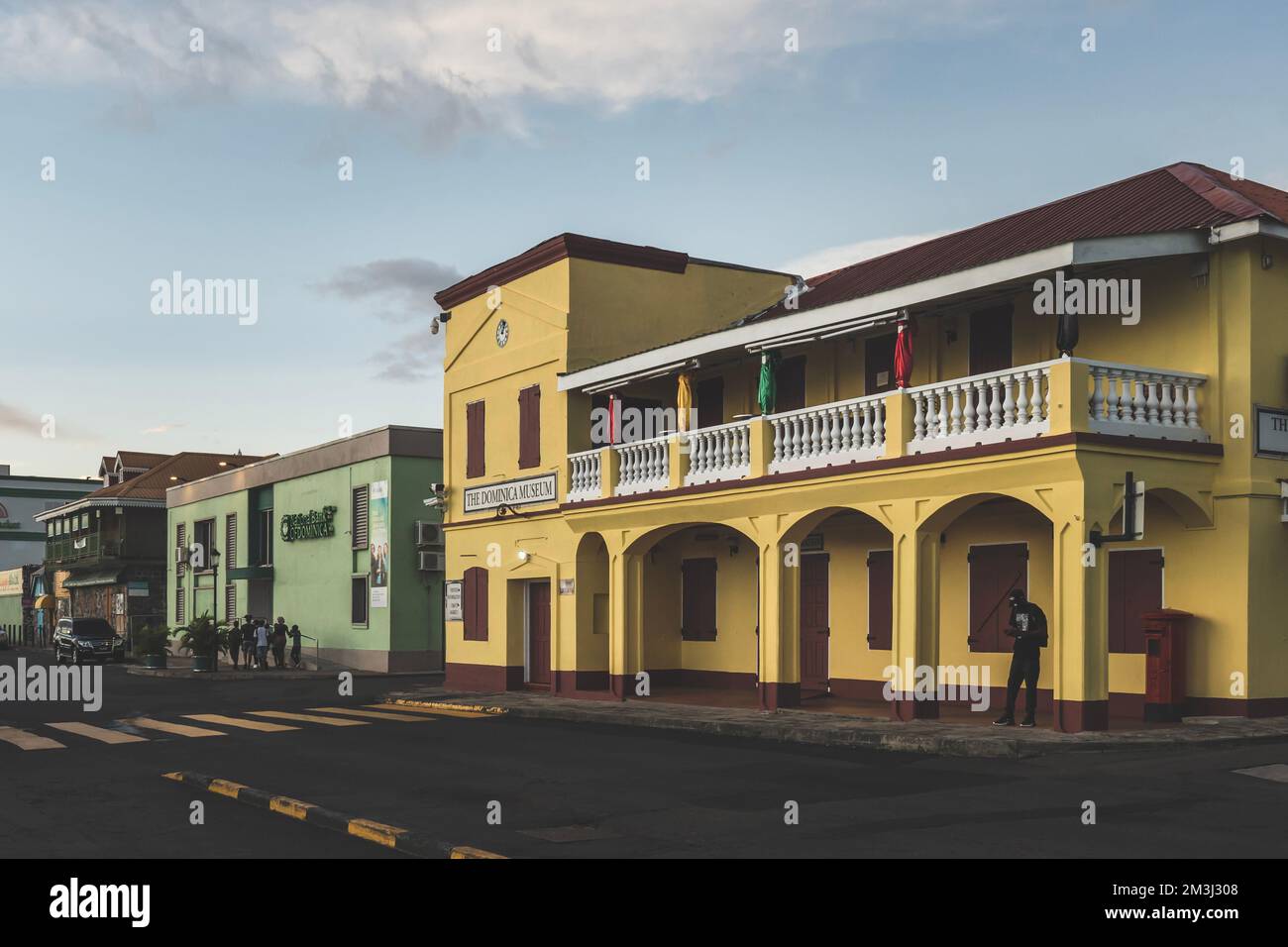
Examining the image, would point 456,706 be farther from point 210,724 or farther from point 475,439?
point 475,439

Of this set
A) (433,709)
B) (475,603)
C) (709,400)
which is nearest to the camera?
(433,709)

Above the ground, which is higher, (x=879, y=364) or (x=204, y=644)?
(x=879, y=364)

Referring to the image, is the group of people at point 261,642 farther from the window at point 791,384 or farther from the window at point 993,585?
the window at point 993,585

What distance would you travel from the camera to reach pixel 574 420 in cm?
Result: 2695

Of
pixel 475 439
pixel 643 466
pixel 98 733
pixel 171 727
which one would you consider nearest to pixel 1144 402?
pixel 643 466

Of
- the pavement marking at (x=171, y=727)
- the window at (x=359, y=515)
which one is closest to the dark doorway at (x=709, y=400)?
the pavement marking at (x=171, y=727)

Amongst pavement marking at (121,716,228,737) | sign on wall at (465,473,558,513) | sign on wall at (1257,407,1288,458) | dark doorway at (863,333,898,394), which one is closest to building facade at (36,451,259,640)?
sign on wall at (465,473,558,513)

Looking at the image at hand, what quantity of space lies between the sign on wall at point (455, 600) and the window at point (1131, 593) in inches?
623

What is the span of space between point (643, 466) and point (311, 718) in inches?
281

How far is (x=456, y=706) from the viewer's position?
84.0 feet

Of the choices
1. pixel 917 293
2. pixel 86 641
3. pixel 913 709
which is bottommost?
pixel 86 641

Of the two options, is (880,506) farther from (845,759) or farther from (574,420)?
(574,420)

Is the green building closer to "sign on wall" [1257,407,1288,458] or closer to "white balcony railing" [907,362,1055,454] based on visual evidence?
"white balcony railing" [907,362,1055,454]
